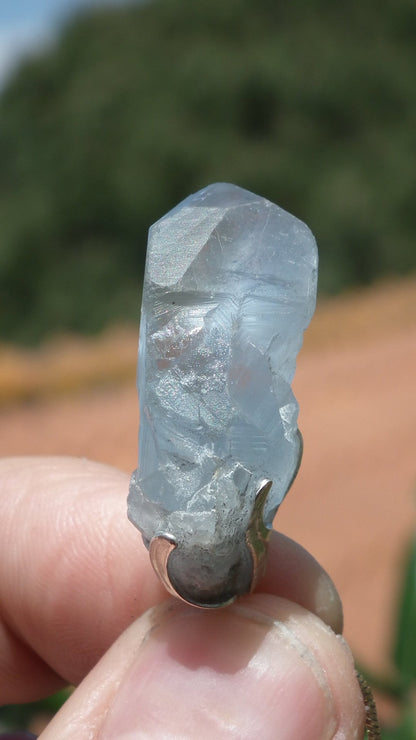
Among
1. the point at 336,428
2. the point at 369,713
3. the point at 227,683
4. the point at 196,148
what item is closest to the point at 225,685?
the point at 227,683

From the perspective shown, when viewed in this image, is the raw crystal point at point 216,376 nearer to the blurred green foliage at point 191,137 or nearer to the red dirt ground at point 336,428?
the red dirt ground at point 336,428

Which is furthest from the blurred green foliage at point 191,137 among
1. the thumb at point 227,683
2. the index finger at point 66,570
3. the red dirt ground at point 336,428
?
the thumb at point 227,683

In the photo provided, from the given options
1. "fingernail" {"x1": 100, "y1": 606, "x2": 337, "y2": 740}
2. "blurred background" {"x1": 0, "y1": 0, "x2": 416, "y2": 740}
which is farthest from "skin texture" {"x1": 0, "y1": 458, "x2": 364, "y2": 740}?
"blurred background" {"x1": 0, "y1": 0, "x2": 416, "y2": 740}

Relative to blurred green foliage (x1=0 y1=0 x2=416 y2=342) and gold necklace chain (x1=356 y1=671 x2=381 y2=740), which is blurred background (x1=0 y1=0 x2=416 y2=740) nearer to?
blurred green foliage (x1=0 y1=0 x2=416 y2=342)

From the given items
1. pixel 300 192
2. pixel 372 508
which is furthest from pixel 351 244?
pixel 372 508

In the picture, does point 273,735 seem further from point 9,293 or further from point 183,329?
point 9,293

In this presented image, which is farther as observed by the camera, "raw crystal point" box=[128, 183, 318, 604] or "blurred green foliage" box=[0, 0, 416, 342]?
"blurred green foliage" box=[0, 0, 416, 342]
